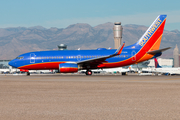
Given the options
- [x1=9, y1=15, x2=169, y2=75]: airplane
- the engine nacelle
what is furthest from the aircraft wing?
the engine nacelle

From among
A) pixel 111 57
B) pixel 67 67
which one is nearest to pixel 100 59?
pixel 111 57

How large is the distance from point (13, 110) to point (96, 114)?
362 centimetres

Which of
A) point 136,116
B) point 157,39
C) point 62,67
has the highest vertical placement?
point 157,39

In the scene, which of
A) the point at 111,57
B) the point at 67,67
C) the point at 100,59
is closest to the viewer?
the point at 67,67

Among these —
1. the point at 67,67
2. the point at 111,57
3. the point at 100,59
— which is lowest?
the point at 67,67

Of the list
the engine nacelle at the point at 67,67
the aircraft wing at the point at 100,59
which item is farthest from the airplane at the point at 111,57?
the engine nacelle at the point at 67,67

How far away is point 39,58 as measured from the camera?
47.4m

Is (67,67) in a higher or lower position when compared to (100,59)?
lower

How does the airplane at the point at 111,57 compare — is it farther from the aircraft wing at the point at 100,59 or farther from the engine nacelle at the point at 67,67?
the engine nacelle at the point at 67,67

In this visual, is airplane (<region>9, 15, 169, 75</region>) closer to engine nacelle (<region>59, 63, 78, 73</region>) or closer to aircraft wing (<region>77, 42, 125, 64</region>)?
aircraft wing (<region>77, 42, 125, 64</region>)

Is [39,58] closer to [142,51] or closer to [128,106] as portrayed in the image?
[142,51]

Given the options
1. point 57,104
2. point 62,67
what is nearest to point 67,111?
point 57,104

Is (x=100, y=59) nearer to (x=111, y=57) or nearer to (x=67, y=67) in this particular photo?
(x=111, y=57)

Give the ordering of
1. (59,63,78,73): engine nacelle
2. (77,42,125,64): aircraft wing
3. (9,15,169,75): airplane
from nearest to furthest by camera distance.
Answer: (77,42,125,64): aircraft wing → (59,63,78,73): engine nacelle → (9,15,169,75): airplane
